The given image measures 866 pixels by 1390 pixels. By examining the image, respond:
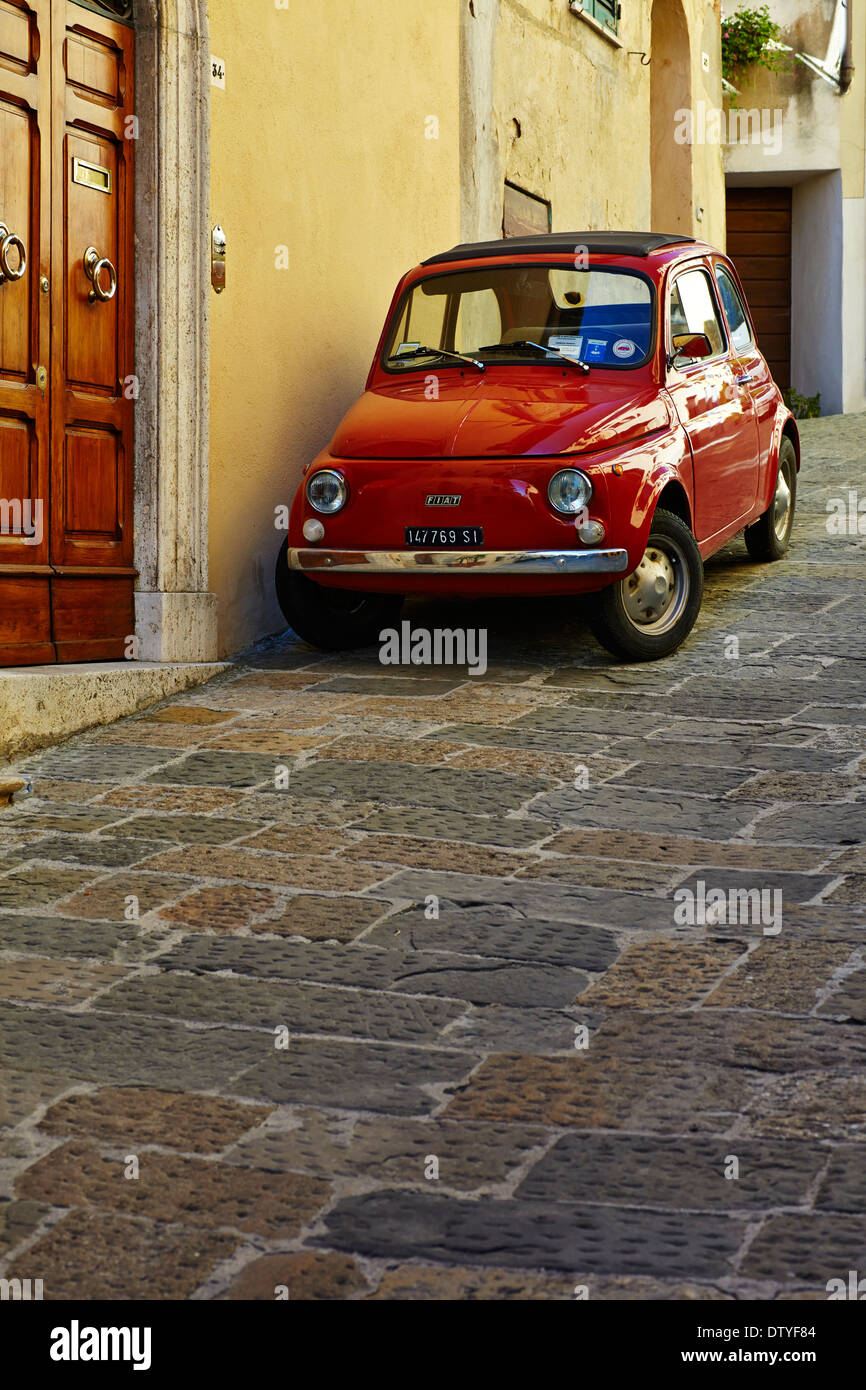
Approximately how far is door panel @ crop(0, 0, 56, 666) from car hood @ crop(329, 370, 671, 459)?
4.59 feet

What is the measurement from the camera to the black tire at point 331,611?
308 inches

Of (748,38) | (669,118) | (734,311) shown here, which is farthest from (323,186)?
(748,38)

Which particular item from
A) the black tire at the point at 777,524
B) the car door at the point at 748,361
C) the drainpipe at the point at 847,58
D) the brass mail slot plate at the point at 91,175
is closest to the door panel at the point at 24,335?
the brass mail slot plate at the point at 91,175

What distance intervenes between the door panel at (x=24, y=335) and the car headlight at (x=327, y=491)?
1.19 m

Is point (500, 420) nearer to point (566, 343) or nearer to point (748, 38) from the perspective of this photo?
point (566, 343)

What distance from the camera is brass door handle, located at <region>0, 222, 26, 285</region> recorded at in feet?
21.7

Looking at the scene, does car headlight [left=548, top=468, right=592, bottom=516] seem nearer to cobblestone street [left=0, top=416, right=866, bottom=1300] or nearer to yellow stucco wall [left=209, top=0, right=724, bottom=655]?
cobblestone street [left=0, top=416, right=866, bottom=1300]

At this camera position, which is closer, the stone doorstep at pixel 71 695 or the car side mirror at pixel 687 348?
the stone doorstep at pixel 71 695

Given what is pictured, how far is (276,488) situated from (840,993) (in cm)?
546

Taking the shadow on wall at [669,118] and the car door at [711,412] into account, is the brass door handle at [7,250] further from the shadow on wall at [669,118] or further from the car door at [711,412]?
the shadow on wall at [669,118]

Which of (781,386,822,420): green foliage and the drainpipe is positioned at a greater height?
the drainpipe

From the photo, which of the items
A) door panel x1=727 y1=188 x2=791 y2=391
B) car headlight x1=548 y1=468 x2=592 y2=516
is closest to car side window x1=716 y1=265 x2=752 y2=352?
car headlight x1=548 y1=468 x2=592 y2=516

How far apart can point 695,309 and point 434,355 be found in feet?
4.49
